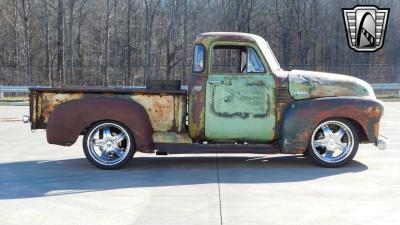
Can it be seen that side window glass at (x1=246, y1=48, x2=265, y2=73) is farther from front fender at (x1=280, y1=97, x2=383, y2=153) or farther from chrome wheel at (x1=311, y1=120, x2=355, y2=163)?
chrome wheel at (x1=311, y1=120, x2=355, y2=163)

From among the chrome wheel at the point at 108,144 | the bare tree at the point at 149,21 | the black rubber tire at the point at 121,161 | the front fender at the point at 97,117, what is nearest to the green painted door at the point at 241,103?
the front fender at the point at 97,117

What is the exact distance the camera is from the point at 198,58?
8.33 meters

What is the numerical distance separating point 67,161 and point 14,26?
1594 inches

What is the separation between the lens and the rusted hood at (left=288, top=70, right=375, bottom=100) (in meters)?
8.24

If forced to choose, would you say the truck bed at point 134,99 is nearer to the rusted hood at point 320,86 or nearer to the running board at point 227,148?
the running board at point 227,148

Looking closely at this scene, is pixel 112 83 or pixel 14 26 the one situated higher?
pixel 14 26

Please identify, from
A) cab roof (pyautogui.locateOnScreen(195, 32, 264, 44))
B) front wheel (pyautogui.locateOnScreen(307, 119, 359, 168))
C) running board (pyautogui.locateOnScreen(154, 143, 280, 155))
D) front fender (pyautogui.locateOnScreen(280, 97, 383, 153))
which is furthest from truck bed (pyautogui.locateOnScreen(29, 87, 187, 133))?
front wheel (pyautogui.locateOnScreen(307, 119, 359, 168))

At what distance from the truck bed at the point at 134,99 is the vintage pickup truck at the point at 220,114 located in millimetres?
15

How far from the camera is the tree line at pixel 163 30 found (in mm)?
45562

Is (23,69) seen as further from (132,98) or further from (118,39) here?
(132,98)

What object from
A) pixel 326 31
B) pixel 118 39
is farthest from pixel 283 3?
pixel 118 39

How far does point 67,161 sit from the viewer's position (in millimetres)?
9039

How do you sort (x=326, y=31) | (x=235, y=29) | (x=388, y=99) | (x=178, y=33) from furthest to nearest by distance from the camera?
1. (x=326, y=31)
2. (x=178, y=33)
3. (x=235, y=29)
4. (x=388, y=99)

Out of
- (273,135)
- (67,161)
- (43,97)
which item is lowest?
(67,161)
